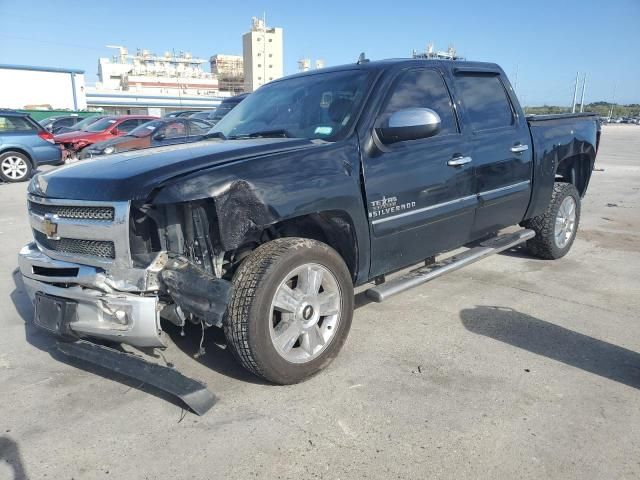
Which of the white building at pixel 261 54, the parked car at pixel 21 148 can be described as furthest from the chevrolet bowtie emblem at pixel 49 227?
the white building at pixel 261 54

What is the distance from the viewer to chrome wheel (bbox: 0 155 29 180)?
12422 mm

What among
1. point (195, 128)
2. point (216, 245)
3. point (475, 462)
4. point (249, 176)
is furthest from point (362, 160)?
point (195, 128)

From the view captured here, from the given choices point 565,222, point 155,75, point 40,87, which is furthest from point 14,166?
point 155,75

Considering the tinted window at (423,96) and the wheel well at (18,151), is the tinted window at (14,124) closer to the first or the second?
the wheel well at (18,151)

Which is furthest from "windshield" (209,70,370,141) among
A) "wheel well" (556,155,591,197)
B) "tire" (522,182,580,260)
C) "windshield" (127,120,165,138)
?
"windshield" (127,120,165,138)

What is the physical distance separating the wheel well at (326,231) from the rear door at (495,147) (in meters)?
1.47

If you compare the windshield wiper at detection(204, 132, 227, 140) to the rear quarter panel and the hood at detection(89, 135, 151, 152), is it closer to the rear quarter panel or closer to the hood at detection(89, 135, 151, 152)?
the rear quarter panel

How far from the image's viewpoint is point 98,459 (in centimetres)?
246

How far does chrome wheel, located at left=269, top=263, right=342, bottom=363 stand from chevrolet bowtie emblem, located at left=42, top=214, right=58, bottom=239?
4.53 feet

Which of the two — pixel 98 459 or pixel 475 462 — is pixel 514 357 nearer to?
pixel 475 462

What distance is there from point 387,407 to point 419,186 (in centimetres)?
161

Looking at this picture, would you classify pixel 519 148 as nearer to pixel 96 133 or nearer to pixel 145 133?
pixel 145 133

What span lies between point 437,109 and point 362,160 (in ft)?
3.59

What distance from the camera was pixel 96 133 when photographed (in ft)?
56.2
